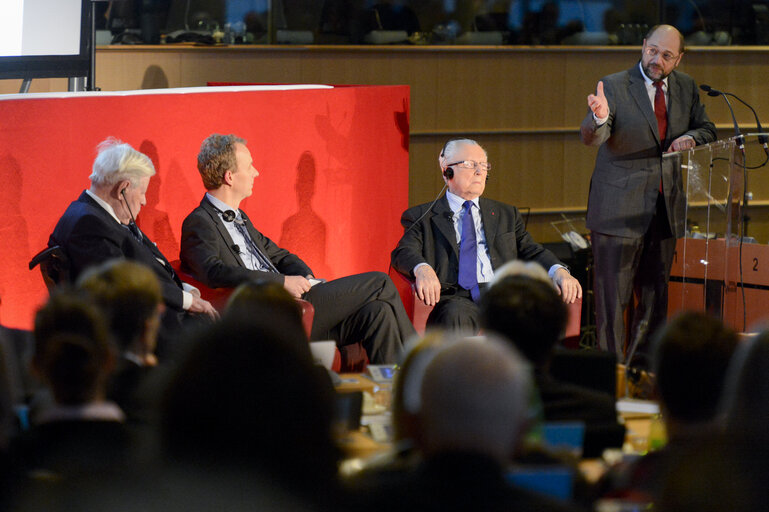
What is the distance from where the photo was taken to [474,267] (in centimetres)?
443

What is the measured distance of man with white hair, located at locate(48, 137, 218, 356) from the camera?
3.49 meters

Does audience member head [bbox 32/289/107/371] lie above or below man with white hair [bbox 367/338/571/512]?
above

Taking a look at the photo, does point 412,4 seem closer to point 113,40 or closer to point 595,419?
point 113,40

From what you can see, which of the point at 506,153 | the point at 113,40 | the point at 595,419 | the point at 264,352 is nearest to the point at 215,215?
the point at 595,419

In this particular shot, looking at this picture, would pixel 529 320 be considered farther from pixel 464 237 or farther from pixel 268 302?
pixel 464 237

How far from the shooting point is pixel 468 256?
4453 millimetres

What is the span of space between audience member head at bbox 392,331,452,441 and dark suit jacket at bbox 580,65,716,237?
3.23 meters

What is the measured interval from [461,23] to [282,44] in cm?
158

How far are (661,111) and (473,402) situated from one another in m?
3.75

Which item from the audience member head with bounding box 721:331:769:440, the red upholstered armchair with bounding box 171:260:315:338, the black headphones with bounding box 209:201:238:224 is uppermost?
the black headphones with bounding box 209:201:238:224

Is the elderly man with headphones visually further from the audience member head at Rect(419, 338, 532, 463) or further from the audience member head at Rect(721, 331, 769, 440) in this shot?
the audience member head at Rect(419, 338, 532, 463)

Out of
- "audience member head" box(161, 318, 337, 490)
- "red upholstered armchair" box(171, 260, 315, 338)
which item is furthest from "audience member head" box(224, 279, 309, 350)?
"red upholstered armchair" box(171, 260, 315, 338)

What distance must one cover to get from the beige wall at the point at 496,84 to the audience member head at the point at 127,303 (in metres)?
5.09

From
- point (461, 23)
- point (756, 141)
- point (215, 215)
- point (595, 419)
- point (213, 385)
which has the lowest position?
point (595, 419)
